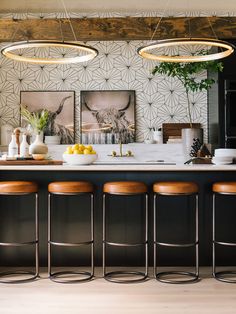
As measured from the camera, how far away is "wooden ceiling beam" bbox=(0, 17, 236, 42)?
6328mm

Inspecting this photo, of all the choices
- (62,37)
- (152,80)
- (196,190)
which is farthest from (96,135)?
(196,190)

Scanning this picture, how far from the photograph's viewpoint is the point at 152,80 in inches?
293

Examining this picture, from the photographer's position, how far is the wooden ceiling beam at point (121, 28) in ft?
20.8

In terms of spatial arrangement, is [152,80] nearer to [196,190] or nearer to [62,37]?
[62,37]

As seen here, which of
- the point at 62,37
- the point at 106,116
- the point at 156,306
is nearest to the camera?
the point at 156,306

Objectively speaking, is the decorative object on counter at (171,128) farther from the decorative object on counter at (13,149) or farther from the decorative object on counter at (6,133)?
the decorative object on counter at (13,149)

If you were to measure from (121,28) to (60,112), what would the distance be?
69.6 inches

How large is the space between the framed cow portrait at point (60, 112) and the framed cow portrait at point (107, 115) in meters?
0.17

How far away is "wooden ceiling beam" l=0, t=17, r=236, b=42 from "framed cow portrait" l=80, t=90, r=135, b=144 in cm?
122

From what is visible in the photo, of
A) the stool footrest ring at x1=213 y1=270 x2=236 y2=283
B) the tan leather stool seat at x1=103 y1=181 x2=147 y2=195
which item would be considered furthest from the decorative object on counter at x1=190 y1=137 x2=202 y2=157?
the stool footrest ring at x1=213 y1=270 x2=236 y2=283

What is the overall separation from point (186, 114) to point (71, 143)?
1848mm

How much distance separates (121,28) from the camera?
6.35 metres

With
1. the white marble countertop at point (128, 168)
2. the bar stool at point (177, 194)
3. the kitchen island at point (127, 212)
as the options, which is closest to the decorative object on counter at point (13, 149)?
the kitchen island at point (127, 212)

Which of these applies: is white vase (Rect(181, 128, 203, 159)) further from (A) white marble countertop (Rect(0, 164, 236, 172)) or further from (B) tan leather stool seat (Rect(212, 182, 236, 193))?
(B) tan leather stool seat (Rect(212, 182, 236, 193))
